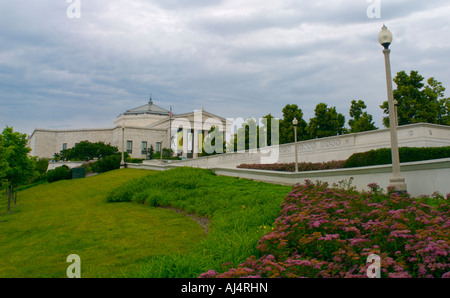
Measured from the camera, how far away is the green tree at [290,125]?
36.4m

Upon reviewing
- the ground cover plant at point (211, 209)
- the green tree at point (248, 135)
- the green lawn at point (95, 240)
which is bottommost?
the green lawn at point (95, 240)

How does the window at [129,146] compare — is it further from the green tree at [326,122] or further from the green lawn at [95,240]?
the green lawn at [95,240]

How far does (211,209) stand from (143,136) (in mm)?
72555

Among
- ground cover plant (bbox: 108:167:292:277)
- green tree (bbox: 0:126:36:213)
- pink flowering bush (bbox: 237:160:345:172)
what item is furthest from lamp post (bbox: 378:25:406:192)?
green tree (bbox: 0:126:36:213)

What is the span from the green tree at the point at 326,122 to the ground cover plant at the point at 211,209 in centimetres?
1624

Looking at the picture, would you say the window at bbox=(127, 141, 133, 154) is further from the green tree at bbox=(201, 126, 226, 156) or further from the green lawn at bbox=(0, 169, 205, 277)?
the green lawn at bbox=(0, 169, 205, 277)

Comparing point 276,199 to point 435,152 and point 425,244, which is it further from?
point 435,152

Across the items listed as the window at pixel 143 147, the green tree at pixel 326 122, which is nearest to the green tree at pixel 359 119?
the green tree at pixel 326 122

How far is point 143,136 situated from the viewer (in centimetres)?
8200

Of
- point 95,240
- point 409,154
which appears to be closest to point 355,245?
point 95,240

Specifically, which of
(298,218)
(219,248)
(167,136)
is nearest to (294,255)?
(298,218)

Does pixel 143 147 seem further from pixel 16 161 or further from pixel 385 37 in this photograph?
pixel 385 37

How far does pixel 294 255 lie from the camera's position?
557 centimetres

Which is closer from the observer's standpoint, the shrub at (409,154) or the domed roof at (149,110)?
the shrub at (409,154)
